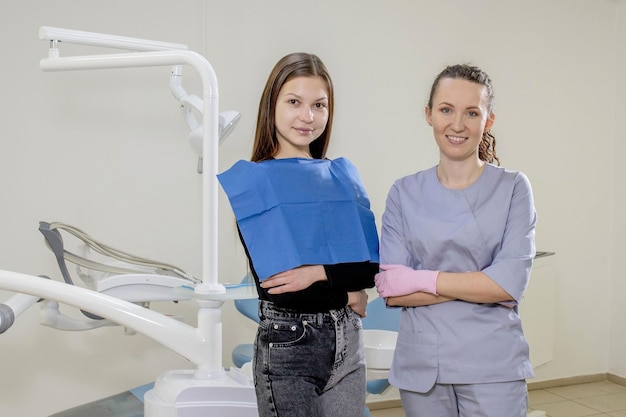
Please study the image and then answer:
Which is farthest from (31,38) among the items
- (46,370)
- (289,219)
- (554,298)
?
(554,298)

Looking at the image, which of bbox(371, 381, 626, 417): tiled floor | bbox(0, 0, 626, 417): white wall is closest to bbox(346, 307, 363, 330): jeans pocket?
bbox(0, 0, 626, 417): white wall

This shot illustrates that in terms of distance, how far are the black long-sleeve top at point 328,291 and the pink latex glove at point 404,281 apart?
0.04 metres

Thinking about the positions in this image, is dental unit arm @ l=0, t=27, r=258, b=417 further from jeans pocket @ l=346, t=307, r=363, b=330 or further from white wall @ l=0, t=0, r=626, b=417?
white wall @ l=0, t=0, r=626, b=417

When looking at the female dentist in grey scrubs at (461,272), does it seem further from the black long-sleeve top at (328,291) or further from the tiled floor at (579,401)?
the tiled floor at (579,401)

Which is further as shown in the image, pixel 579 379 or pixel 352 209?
pixel 579 379

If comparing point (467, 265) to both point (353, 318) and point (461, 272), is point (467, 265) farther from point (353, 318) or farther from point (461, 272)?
point (353, 318)

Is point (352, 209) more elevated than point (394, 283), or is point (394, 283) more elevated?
point (352, 209)

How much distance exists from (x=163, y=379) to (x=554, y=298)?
277cm

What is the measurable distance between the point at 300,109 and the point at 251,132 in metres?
1.77

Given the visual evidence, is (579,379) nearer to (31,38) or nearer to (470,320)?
(470,320)

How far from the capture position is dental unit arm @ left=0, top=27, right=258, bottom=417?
66.4 inches

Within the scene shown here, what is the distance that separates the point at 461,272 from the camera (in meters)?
1.48

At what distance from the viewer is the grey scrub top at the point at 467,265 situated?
1437mm

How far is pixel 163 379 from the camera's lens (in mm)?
1817
